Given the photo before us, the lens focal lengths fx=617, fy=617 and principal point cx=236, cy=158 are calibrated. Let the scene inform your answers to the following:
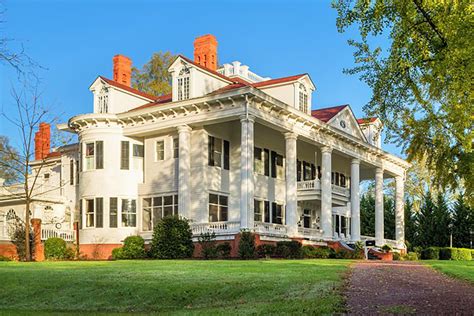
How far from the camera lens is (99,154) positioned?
3669cm

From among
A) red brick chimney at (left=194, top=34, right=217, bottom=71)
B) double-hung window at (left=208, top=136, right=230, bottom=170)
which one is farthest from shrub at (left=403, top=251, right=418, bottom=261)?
red brick chimney at (left=194, top=34, right=217, bottom=71)

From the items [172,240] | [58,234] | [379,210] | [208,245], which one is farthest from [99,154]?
[379,210]

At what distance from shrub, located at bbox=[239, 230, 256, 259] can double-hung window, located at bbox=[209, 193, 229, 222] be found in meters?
4.87

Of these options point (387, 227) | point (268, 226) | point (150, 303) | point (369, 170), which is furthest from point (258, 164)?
point (150, 303)

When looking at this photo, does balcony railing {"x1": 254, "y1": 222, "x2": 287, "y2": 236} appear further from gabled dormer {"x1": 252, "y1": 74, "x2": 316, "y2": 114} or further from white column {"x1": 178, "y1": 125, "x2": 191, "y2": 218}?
gabled dormer {"x1": 252, "y1": 74, "x2": 316, "y2": 114}

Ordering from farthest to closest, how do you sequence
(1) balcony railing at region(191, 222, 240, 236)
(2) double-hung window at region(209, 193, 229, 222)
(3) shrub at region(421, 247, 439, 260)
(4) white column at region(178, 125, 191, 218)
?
(3) shrub at region(421, 247, 439, 260), (2) double-hung window at region(209, 193, 229, 222), (4) white column at region(178, 125, 191, 218), (1) balcony railing at region(191, 222, 240, 236)

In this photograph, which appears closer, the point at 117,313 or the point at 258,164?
the point at 117,313

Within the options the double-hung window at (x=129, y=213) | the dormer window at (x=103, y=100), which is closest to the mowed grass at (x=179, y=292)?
the double-hung window at (x=129, y=213)

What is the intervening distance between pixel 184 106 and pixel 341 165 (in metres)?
17.8

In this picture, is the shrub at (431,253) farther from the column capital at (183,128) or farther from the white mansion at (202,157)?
the column capital at (183,128)

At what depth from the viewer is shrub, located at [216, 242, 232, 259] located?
3005cm

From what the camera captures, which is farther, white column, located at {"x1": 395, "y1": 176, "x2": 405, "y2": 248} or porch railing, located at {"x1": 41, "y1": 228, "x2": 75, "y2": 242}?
white column, located at {"x1": 395, "y1": 176, "x2": 405, "y2": 248}

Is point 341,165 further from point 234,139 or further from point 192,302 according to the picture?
point 192,302

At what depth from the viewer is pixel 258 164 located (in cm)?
3828
